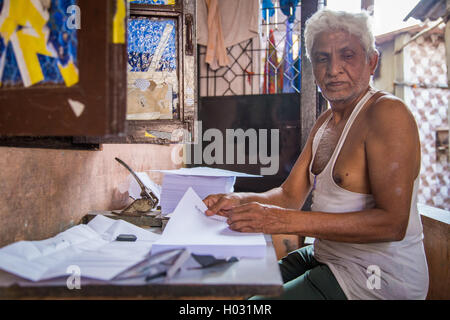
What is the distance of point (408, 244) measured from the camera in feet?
4.16

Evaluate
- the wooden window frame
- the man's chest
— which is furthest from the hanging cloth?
the man's chest

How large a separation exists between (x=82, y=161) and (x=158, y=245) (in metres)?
0.84

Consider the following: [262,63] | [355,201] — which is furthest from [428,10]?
[355,201]

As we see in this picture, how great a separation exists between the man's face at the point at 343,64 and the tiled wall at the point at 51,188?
1210 mm

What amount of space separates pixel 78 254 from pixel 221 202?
1.99 ft

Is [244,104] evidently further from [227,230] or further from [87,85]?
[87,85]

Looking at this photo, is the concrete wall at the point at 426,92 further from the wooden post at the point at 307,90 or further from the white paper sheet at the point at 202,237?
the white paper sheet at the point at 202,237

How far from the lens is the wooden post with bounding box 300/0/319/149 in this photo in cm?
350

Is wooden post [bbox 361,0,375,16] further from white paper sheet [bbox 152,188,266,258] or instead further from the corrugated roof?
white paper sheet [bbox 152,188,266,258]

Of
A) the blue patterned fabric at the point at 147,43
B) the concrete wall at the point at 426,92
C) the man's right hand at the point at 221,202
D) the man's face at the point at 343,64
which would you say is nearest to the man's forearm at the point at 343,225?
the man's right hand at the point at 221,202

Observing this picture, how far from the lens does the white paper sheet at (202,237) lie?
3.17 ft

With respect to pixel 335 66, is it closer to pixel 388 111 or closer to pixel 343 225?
pixel 388 111

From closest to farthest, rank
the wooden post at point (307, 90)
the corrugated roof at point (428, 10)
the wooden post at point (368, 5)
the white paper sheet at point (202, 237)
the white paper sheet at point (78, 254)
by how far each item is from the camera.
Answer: the white paper sheet at point (78, 254) < the white paper sheet at point (202, 237) < the wooden post at point (368, 5) < the wooden post at point (307, 90) < the corrugated roof at point (428, 10)

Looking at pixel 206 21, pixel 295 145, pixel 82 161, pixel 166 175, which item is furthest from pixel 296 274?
pixel 206 21
